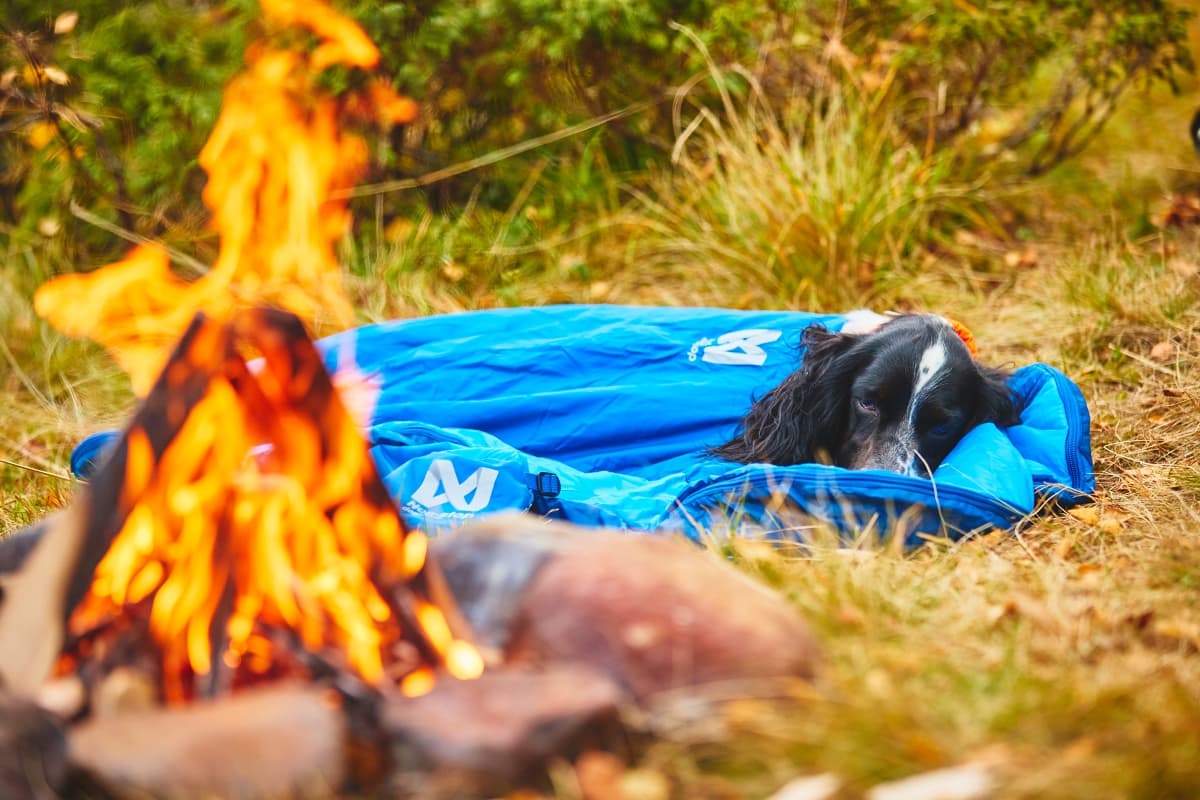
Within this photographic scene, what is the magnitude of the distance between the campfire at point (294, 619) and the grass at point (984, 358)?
0.16 m

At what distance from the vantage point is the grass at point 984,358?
6.25 ft

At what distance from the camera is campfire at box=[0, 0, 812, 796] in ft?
6.06

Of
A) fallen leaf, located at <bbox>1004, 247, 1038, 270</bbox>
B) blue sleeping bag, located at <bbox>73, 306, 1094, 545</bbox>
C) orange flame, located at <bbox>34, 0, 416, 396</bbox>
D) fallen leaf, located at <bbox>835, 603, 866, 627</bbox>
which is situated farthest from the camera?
fallen leaf, located at <bbox>1004, 247, 1038, 270</bbox>

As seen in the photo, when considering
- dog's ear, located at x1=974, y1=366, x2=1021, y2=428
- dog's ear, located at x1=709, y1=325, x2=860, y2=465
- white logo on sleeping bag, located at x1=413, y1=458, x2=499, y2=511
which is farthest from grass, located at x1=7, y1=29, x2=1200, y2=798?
white logo on sleeping bag, located at x1=413, y1=458, x2=499, y2=511

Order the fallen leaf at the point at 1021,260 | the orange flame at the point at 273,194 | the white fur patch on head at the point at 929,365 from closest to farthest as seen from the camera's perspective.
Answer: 1. the orange flame at the point at 273,194
2. the white fur patch on head at the point at 929,365
3. the fallen leaf at the point at 1021,260

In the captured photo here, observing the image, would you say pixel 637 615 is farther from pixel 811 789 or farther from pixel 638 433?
pixel 638 433

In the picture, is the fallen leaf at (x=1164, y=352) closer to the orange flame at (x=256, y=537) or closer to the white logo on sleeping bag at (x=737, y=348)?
the white logo on sleeping bag at (x=737, y=348)

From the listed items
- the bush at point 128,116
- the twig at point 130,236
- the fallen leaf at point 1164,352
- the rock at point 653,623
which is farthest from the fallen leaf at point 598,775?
the bush at point 128,116

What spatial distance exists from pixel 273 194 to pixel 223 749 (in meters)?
1.40

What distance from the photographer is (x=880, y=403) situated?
3711 millimetres

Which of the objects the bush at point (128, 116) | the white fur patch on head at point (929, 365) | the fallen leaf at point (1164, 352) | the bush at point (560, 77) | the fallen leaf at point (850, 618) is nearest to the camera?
the fallen leaf at point (850, 618)

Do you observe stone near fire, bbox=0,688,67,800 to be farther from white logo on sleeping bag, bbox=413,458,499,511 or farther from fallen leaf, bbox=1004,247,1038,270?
fallen leaf, bbox=1004,247,1038,270

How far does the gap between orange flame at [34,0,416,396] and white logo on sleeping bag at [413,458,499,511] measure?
772 mm

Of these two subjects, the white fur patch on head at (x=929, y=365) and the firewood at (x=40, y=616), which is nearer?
the firewood at (x=40, y=616)
